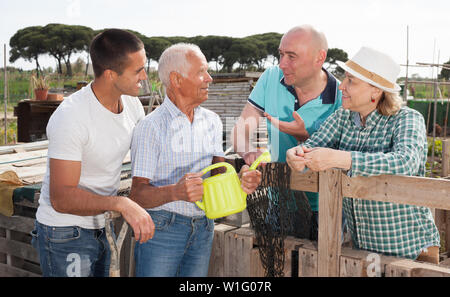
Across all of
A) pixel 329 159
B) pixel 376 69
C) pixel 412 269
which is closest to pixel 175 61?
pixel 329 159

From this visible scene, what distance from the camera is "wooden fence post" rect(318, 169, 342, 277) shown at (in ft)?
7.25

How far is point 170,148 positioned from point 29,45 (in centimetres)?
6513

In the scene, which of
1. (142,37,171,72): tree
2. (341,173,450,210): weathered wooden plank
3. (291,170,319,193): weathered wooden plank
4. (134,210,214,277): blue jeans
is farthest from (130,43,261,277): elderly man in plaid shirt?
(142,37,171,72): tree

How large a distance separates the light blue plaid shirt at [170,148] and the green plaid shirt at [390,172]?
0.71 meters

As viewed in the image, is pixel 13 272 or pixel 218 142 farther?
pixel 13 272

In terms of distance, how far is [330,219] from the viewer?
7.34ft

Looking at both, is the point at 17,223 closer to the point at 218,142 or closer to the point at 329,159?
the point at 218,142

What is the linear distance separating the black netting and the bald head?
0.85m

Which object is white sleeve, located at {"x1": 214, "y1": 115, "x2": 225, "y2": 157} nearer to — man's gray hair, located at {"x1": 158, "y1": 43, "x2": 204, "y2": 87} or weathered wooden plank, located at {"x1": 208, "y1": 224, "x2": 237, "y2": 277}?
man's gray hair, located at {"x1": 158, "y1": 43, "x2": 204, "y2": 87}

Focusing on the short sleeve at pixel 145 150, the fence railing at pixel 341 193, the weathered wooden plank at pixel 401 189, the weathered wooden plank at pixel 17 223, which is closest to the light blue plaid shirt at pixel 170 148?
the short sleeve at pixel 145 150

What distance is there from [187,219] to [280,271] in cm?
59

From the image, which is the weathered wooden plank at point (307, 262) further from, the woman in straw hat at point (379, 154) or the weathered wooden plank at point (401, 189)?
the weathered wooden plank at point (401, 189)

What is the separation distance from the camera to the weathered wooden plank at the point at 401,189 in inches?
76.8
